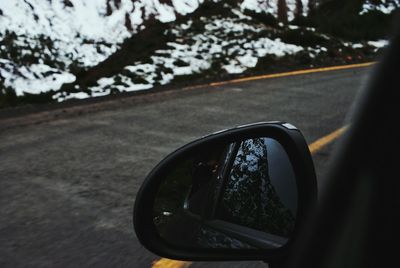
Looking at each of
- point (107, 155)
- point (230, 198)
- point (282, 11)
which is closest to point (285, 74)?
point (107, 155)

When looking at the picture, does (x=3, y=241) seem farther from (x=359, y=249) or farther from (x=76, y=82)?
(x=76, y=82)

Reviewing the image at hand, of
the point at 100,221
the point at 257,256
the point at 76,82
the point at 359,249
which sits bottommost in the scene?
the point at 76,82

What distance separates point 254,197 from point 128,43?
12744 millimetres

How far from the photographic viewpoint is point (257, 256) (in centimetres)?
141

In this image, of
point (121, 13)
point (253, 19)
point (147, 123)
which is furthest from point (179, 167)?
point (253, 19)

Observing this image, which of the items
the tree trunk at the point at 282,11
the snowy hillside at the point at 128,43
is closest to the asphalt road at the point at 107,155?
the snowy hillside at the point at 128,43

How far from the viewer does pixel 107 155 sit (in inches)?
242

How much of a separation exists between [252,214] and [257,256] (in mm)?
140

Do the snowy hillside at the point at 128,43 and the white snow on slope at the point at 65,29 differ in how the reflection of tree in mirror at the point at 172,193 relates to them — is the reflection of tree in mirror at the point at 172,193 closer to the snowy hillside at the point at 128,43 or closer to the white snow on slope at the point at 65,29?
the snowy hillside at the point at 128,43

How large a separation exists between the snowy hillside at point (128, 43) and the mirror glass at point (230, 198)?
8546 millimetres

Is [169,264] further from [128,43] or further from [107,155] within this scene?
[128,43]

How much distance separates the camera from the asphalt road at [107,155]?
374cm

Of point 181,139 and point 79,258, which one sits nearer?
point 79,258

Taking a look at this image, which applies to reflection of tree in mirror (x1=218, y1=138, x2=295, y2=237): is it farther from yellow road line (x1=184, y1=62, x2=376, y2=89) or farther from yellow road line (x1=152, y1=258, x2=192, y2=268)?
yellow road line (x1=184, y1=62, x2=376, y2=89)
